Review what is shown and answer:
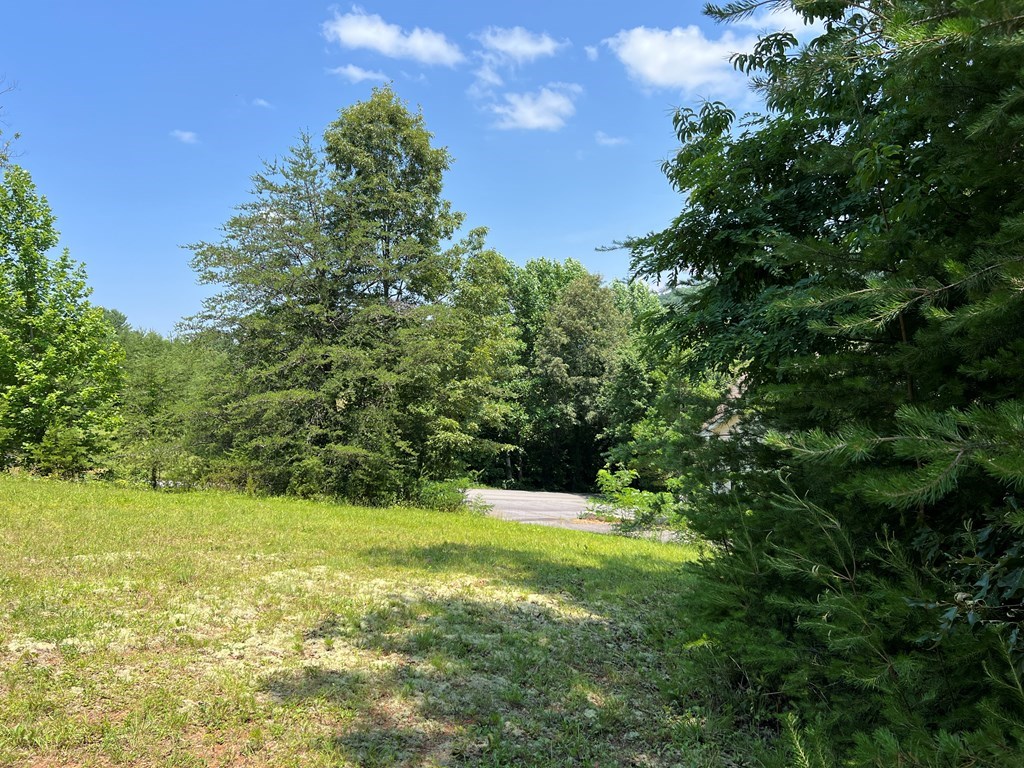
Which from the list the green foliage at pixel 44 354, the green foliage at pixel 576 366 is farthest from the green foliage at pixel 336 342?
the green foliage at pixel 576 366

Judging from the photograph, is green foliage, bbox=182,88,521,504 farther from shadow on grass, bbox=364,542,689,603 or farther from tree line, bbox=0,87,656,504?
shadow on grass, bbox=364,542,689,603

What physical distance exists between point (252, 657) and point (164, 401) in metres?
19.9

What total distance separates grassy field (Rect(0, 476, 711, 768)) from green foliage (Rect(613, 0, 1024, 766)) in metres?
1.06

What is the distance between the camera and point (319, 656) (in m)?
4.12

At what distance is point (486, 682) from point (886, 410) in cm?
292

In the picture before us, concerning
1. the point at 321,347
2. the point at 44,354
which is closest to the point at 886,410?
the point at 321,347

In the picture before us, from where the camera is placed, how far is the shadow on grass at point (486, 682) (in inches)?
124

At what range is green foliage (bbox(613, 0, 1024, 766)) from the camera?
1.87 meters

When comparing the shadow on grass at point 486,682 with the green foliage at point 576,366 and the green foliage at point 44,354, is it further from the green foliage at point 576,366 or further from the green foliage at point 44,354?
the green foliage at point 576,366

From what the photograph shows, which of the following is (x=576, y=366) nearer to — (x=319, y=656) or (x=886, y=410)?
(x=319, y=656)

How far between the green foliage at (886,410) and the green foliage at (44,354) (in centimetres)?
1718

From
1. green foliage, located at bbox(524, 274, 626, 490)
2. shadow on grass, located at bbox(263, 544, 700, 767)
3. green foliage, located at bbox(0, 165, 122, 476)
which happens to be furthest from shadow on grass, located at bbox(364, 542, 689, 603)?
green foliage, located at bbox(524, 274, 626, 490)

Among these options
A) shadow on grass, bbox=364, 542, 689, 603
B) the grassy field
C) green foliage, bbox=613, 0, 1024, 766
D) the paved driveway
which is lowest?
the paved driveway

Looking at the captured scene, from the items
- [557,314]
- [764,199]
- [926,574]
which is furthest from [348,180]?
[557,314]
